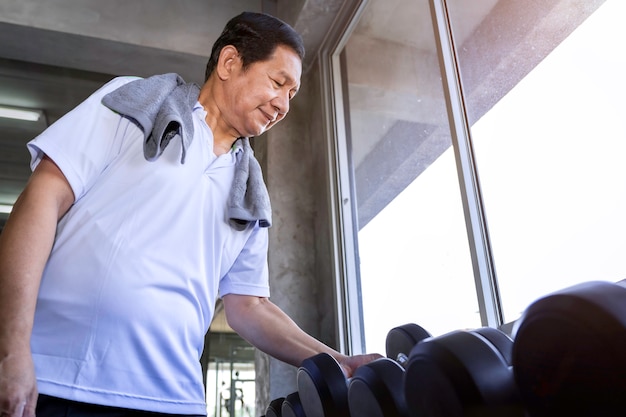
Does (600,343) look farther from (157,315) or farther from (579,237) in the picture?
(579,237)

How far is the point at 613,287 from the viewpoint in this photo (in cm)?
44

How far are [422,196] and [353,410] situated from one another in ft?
3.85

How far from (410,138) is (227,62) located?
91cm

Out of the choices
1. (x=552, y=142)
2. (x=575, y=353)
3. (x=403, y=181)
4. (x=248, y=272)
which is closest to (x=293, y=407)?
(x=248, y=272)

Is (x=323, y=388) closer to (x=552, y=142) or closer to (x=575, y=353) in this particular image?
(x=575, y=353)

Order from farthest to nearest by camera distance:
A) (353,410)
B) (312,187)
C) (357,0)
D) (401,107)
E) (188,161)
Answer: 1. (312,187)
2. (357,0)
3. (401,107)
4. (188,161)
5. (353,410)

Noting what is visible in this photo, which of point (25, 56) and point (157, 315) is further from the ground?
point (25, 56)

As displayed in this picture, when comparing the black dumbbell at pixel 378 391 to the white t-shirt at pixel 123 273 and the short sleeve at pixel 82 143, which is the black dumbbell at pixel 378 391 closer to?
the white t-shirt at pixel 123 273

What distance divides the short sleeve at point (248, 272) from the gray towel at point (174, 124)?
55mm

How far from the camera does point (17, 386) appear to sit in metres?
0.75

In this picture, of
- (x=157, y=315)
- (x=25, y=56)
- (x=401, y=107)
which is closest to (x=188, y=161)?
(x=157, y=315)

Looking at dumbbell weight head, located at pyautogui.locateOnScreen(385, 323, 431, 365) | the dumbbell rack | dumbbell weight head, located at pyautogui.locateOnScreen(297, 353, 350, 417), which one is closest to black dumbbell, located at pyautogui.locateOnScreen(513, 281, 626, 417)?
the dumbbell rack

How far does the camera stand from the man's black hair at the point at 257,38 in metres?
1.26

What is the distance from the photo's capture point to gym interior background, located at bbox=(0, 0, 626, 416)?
48.7 inches
